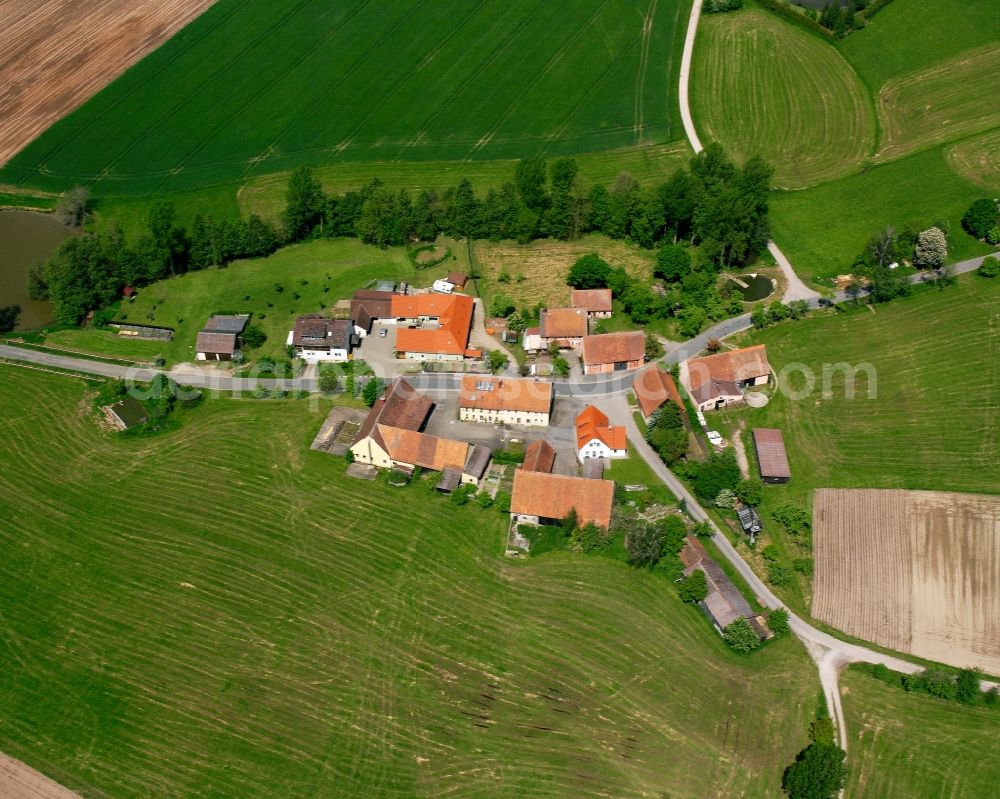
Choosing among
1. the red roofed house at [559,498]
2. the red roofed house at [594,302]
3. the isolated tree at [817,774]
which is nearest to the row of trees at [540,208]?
the red roofed house at [594,302]

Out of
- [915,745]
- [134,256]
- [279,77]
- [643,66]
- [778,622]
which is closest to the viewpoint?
[915,745]

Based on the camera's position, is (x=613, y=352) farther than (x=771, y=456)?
Yes

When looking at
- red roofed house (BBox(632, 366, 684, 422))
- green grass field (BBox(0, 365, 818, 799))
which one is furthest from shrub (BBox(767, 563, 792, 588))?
red roofed house (BBox(632, 366, 684, 422))

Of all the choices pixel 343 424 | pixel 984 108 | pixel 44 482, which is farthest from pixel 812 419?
pixel 44 482

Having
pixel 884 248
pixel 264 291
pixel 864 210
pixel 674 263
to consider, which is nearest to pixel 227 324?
pixel 264 291

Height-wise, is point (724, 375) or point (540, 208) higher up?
point (540, 208)

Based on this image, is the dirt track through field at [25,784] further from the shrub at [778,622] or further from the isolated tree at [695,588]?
the shrub at [778,622]

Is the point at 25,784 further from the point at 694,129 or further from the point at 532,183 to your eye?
the point at 694,129
